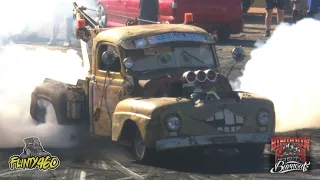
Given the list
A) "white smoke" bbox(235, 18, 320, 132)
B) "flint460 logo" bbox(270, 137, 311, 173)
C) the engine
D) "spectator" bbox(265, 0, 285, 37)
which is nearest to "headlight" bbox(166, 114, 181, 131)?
the engine

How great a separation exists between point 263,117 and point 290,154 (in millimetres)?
559

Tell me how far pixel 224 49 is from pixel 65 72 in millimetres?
6753

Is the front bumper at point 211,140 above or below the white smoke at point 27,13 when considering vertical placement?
below

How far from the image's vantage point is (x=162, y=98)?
9.70m

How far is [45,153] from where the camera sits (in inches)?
408

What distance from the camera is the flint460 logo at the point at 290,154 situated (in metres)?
9.51

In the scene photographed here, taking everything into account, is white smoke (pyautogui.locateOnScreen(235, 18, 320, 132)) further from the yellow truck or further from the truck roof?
the truck roof

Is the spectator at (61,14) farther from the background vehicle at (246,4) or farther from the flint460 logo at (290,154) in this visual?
the flint460 logo at (290,154)

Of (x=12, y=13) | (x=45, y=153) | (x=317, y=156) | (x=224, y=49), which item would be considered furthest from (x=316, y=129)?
(x=12, y=13)

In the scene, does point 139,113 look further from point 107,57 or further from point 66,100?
point 66,100

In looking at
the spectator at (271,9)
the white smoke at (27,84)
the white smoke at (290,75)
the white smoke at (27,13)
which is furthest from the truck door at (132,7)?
the white smoke at (290,75)

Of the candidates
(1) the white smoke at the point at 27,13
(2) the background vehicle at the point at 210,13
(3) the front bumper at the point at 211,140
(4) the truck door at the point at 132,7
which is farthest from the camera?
(4) the truck door at the point at 132,7

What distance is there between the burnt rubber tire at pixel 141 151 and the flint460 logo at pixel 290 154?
1394 millimetres

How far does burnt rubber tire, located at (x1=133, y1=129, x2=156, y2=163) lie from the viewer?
31.1ft
